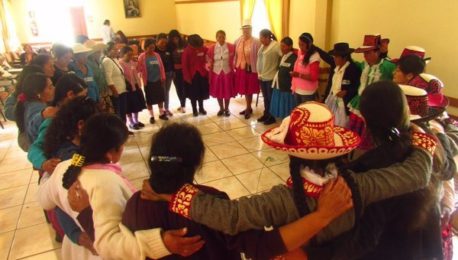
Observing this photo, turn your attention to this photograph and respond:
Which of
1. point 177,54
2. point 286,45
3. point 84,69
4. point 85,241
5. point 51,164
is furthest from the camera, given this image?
point 177,54

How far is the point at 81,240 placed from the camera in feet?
4.50

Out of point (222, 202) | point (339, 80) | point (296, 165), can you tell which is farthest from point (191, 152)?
point (339, 80)

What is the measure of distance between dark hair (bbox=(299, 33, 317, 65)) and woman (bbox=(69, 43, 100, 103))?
249cm

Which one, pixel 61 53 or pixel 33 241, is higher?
pixel 61 53

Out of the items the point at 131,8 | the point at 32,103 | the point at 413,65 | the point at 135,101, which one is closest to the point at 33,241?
the point at 32,103

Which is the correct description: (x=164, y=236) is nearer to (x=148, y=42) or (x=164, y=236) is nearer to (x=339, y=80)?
(x=339, y=80)

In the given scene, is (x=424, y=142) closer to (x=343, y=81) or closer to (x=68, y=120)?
(x=68, y=120)

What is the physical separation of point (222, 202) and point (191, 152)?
0.17 m

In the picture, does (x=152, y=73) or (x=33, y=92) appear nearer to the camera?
(x=33, y=92)

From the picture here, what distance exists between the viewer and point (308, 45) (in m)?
3.75

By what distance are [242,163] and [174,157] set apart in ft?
8.98

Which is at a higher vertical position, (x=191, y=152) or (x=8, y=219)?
(x=191, y=152)

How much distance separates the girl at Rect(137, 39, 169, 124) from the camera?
184 inches

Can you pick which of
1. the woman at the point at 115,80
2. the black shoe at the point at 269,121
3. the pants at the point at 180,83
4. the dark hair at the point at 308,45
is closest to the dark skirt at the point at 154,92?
the pants at the point at 180,83
